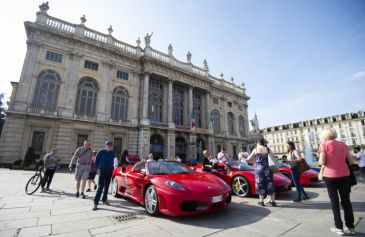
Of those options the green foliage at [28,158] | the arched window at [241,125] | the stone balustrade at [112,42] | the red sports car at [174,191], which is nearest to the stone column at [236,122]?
the arched window at [241,125]

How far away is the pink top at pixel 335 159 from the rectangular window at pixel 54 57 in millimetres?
21536

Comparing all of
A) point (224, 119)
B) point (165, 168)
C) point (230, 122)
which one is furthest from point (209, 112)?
point (165, 168)

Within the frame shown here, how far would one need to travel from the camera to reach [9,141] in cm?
1432

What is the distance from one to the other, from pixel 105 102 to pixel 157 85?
771 centimetres

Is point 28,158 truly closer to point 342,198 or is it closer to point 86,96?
point 86,96

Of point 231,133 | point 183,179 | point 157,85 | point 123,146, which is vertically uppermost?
point 157,85

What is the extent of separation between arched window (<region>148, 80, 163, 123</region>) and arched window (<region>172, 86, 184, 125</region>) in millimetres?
2253

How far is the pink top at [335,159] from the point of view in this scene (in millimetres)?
2939

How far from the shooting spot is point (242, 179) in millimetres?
5992

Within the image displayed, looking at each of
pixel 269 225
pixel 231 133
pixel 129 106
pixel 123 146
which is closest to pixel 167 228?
pixel 269 225

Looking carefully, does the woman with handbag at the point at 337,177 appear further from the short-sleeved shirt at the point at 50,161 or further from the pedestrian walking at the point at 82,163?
the short-sleeved shirt at the point at 50,161

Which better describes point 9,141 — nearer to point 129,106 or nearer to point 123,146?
point 123,146

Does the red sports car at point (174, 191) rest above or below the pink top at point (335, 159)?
below

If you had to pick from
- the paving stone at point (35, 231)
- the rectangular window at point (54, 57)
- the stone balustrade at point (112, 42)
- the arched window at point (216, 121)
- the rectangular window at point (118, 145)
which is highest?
the stone balustrade at point (112, 42)
